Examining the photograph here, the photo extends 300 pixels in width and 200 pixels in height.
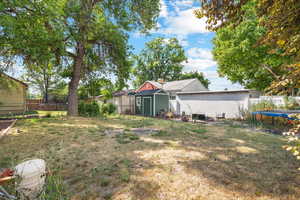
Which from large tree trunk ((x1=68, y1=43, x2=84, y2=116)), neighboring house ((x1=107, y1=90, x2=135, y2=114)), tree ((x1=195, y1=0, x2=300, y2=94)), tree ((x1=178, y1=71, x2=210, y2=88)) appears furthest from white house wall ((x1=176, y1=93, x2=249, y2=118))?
tree ((x1=178, y1=71, x2=210, y2=88))

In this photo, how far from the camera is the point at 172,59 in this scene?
33.9 m

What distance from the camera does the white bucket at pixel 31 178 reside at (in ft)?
6.10

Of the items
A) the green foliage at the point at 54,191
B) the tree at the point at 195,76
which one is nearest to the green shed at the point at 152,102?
the green foliage at the point at 54,191

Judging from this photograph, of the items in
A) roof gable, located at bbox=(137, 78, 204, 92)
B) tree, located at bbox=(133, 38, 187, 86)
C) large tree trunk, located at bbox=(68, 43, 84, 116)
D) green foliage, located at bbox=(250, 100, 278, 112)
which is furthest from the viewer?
tree, located at bbox=(133, 38, 187, 86)

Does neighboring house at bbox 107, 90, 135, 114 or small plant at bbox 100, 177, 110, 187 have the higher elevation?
neighboring house at bbox 107, 90, 135, 114

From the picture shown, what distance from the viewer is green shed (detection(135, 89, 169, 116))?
14527 millimetres

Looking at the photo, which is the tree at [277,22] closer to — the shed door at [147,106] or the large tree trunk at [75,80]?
the large tree trunk at [75,80]

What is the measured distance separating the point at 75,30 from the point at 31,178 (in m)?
8.16

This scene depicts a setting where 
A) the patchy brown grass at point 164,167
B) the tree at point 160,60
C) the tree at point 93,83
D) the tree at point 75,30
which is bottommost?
the patchy brown grass at point 164,167

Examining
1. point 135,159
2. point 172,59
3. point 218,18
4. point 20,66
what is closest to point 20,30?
point 20,66

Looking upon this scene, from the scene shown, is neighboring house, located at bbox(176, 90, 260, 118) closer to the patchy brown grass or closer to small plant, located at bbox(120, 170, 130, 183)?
the patchy brown grass

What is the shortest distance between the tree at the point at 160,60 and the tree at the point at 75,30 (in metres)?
23.1

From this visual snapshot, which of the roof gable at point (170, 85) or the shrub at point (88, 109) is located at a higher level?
the roof gable at point (170, 85)

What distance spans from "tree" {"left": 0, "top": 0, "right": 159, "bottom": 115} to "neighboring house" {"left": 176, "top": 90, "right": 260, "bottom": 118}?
6797mm
